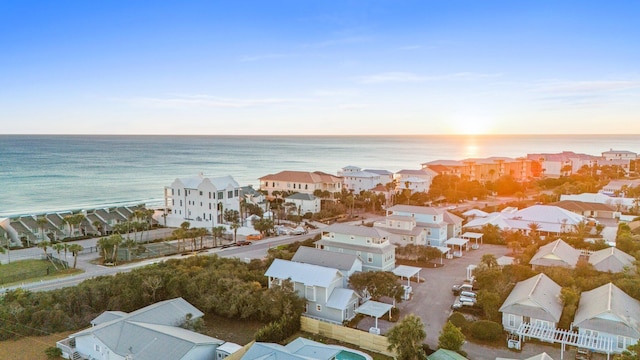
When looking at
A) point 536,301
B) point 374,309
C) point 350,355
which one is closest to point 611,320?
point 536,301

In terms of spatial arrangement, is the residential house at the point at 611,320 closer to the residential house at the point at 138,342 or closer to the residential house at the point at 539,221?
the residential house at the point at 138,342

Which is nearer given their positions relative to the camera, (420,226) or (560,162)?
(420,226)

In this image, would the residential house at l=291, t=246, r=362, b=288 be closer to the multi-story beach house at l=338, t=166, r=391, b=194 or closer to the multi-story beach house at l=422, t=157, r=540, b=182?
the multi-story beach house at l=338, t=166, r=391, b=194

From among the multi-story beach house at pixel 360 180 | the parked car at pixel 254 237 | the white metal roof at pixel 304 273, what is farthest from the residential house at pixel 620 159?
the white metal roof at pixel 304 273

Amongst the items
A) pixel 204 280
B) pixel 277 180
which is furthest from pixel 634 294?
pixel 277 180

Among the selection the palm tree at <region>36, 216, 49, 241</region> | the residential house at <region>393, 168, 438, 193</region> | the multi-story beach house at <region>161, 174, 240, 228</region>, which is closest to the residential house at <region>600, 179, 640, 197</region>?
the residential house at <region>393, 168, 438, 193</region>

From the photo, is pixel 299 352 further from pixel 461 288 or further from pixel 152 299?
pixel 461 288
